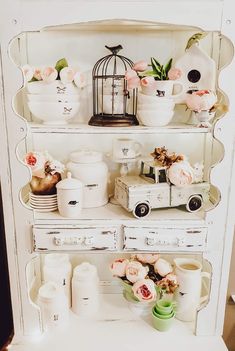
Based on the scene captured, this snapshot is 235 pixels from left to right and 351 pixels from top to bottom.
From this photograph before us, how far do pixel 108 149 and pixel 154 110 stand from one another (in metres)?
0.37

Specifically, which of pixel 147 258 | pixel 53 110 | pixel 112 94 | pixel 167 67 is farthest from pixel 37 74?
pixel 147 258

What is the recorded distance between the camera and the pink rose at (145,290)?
1.54 metres

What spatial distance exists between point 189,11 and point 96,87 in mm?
510

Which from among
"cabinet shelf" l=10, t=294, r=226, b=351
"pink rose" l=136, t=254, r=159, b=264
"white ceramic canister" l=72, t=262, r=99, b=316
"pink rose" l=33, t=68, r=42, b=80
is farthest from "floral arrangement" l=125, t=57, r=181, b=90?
"cabinet shelf" l=10, t=294, r=226, b=351

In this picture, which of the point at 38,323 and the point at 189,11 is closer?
the point at 189,11

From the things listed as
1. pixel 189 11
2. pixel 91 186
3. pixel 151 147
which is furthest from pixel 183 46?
pixel 91 186

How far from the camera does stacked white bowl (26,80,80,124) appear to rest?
140 cm

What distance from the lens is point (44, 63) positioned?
156 cm

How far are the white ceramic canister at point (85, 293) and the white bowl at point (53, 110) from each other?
0.69 metres

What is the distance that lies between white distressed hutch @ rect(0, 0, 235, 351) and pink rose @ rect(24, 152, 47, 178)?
0.19 feet

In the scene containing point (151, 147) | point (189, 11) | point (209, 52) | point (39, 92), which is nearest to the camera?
point (189, 11)

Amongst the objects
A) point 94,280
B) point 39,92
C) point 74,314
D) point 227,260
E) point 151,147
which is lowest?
point 74,314

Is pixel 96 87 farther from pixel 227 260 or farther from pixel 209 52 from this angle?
pixel 227 260

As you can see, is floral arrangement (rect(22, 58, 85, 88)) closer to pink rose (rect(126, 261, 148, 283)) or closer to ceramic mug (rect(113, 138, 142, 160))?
ceramic mug (rect(113, 138, 142, 160))
